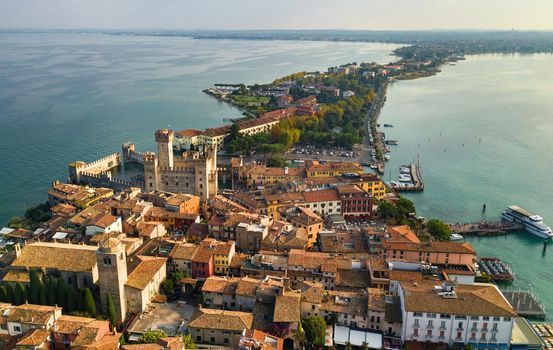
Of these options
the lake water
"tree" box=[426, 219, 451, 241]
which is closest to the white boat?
the lake water

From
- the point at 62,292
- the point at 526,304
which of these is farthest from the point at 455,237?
the point at 62,292

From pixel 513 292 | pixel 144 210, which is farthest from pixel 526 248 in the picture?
pixel 144 210

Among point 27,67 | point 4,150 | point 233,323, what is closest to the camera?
point 233,323

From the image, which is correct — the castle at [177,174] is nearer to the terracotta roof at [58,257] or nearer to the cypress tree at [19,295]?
the terracotta roof at [58,257]

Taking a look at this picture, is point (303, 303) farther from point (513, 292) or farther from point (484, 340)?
point (513, 292)

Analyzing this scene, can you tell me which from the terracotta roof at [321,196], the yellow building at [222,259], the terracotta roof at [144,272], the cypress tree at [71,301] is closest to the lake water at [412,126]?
the terracotta roof at [321,196]

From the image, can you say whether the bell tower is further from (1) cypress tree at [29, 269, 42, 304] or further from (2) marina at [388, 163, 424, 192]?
(2) marina at [388, 163, 424, 192]
